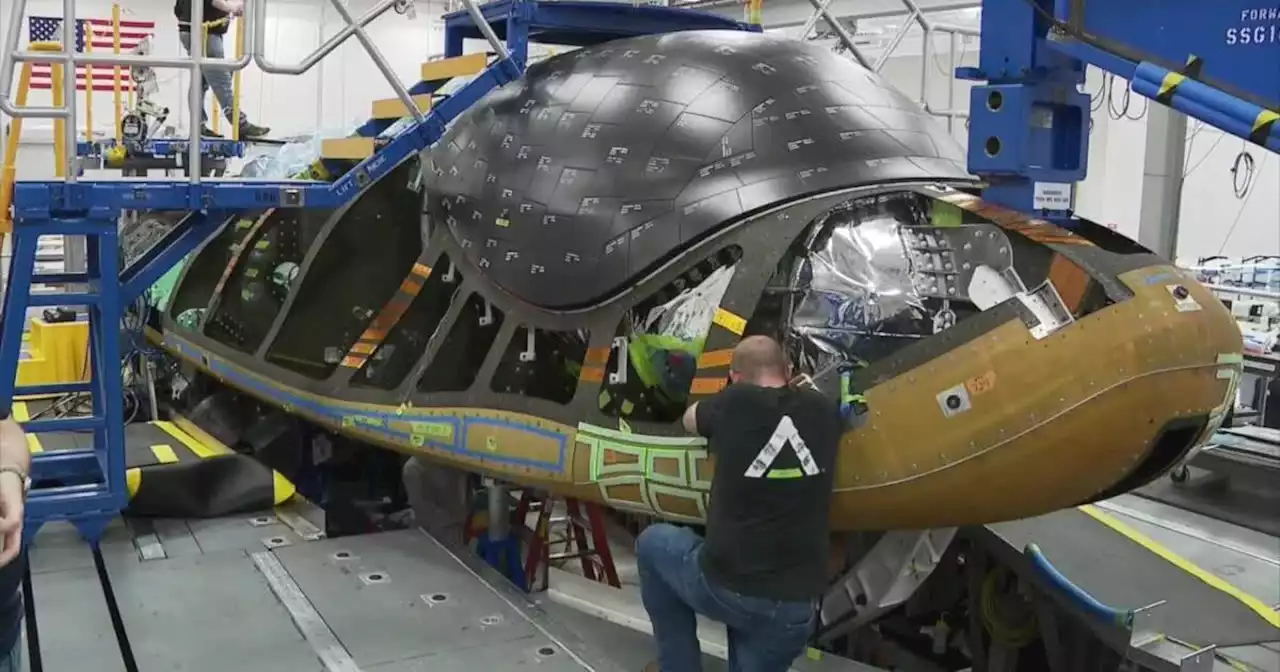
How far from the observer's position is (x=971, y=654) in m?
5.58

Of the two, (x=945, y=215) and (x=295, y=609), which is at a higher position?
(x=945, y=215)

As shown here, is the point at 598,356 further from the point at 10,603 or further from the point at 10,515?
the point at 10,515

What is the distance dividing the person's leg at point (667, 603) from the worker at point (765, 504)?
163mm

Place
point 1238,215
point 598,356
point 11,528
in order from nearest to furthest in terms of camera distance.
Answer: point 11,528 → point 598,356 → point 1238,215

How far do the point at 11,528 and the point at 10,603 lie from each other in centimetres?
50

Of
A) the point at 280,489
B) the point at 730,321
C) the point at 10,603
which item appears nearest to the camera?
the point at 10,603

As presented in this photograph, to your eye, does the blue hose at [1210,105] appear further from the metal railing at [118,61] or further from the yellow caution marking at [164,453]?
the yellow caution marking at [164,453]

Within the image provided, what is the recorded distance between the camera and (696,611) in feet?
13.0

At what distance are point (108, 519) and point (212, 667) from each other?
1015mm

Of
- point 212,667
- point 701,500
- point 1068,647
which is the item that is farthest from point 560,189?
point 1068,647

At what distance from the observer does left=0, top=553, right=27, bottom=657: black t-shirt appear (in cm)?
236

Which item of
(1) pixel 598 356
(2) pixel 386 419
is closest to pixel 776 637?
(1) pixel 598 356

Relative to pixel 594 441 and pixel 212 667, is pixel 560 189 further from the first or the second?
pixel 212 667

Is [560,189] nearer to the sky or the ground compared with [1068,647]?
nearer to the sky
